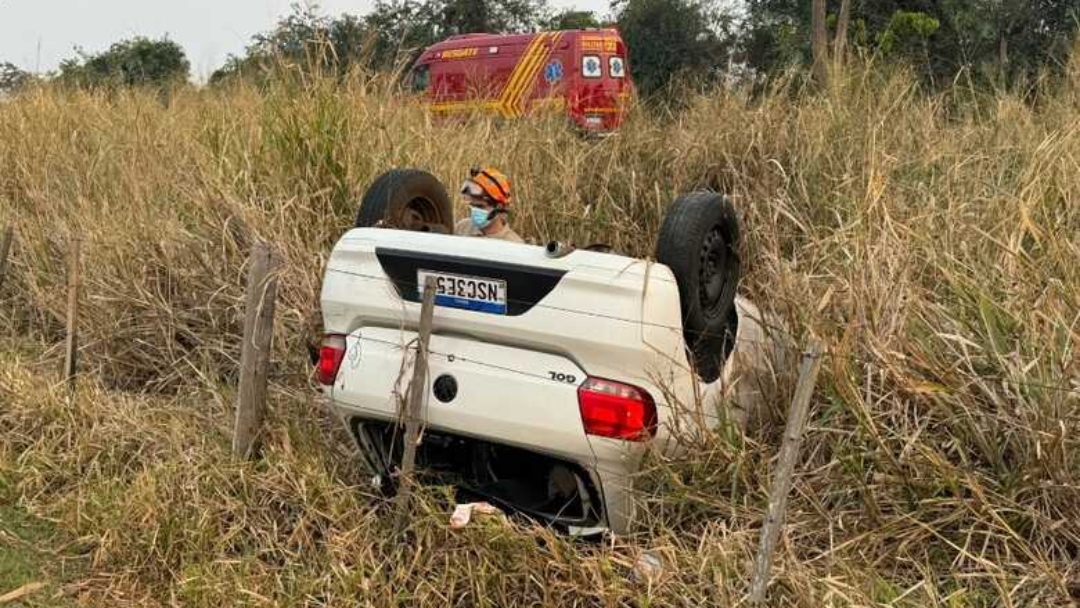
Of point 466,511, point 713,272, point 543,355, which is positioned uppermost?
point 713,272

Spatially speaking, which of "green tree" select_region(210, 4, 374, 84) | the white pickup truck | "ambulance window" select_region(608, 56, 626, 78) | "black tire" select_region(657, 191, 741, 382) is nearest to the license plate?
the white pickup truck

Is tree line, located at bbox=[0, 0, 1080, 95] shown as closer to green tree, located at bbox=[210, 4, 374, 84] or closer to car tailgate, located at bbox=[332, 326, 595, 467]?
green tree, located at bbox=[210, 4, 374, 84]

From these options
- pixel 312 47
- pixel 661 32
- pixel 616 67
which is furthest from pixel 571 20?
pixel 312 47

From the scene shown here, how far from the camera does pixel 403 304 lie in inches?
127

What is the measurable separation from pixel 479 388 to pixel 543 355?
242 millimetres

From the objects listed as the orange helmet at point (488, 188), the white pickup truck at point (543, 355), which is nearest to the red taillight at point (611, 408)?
the white pickup truck at point (543, 355)

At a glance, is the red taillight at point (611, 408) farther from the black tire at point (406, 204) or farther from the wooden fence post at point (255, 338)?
the wooden fence post at point (255, 338)

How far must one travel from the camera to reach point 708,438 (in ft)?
10.5

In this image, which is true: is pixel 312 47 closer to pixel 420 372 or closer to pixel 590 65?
pixel 420 372

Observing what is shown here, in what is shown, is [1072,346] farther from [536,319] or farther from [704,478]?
[536,319]

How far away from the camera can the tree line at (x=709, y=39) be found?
6.72 m

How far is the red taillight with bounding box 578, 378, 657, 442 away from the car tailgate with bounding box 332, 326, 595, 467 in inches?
1.3

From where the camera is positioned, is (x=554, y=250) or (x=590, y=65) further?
(x=590, y=65)

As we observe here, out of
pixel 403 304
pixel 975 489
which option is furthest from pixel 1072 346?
pixel 403 304
